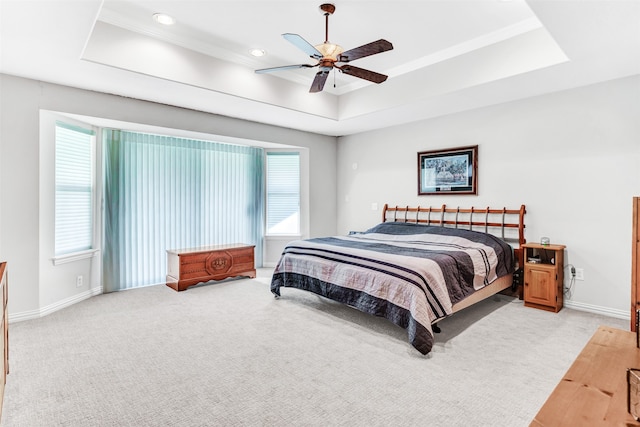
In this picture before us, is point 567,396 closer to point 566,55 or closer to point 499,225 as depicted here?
point 566,55

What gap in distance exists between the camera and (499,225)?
175 inches

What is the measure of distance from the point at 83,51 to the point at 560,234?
17.1 ft

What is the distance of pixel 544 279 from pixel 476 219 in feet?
3.93

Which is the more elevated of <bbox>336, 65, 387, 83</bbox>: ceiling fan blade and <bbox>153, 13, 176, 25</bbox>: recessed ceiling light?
<bbox>153, 13, 176, 25</bbox>: recessed ceiling light

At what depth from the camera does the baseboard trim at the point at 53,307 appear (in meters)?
3.45

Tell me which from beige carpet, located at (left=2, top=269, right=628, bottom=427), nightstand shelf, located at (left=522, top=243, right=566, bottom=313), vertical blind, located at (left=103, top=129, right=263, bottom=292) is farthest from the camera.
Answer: vertical blind, located at (left=103, top=129, right=263, bottom=292)

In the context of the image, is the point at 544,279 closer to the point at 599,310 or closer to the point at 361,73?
the point at 599,310

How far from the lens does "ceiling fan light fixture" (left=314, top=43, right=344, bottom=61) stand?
9.30 ft

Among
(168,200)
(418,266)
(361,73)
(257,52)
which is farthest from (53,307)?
(361,73)

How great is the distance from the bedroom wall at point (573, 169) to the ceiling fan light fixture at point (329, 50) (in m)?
2.67

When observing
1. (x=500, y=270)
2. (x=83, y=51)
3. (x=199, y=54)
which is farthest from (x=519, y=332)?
(x=83, y=51)

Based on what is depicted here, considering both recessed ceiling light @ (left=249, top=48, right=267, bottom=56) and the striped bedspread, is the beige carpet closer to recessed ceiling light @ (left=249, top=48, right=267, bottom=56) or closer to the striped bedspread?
the striped bedspread

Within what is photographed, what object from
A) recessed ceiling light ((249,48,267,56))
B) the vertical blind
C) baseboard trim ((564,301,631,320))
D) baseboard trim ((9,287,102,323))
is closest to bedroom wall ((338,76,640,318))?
baseboard trim ((564,301,631,320))

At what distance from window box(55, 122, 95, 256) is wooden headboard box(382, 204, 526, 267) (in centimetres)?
430
